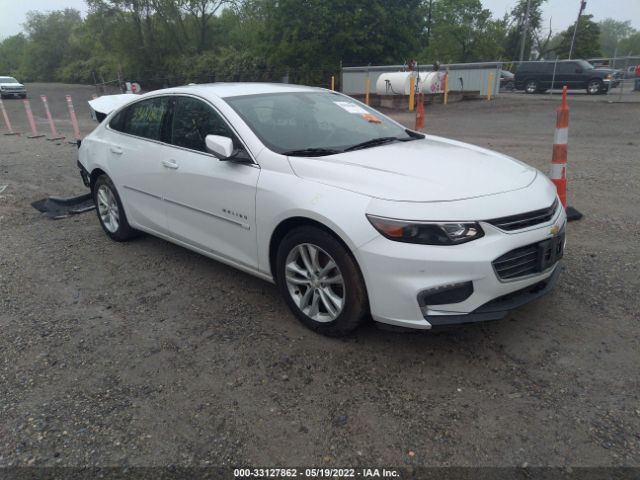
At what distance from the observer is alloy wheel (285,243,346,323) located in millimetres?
3119

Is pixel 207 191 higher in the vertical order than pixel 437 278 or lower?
higher

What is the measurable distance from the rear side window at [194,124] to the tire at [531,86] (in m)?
29.4

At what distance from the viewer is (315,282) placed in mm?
3211

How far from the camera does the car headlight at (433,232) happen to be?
274cm

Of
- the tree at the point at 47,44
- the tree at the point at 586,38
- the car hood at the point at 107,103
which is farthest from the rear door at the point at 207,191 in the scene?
the tree at the point at 47,44

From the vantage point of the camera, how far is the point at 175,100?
4.29 metres

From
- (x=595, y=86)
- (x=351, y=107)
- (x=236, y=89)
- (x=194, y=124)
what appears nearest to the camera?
(x=194, y=124)

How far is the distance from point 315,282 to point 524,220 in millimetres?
1319

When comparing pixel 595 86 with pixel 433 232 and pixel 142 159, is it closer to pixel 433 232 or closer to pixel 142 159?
pixel 142 159

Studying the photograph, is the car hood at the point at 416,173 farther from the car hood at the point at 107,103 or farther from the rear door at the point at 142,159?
the car hood at the point at 107,103

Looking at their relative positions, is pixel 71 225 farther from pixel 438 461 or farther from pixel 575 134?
pixel 575 134

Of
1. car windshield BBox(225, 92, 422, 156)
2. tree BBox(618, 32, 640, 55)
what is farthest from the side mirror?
tree BBox(618, 32, 640, 55)

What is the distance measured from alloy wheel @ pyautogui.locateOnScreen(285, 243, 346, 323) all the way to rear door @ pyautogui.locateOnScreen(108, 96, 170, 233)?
1.60 meters

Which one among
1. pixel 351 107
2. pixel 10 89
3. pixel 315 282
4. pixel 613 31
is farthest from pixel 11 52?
pixel 613 31
